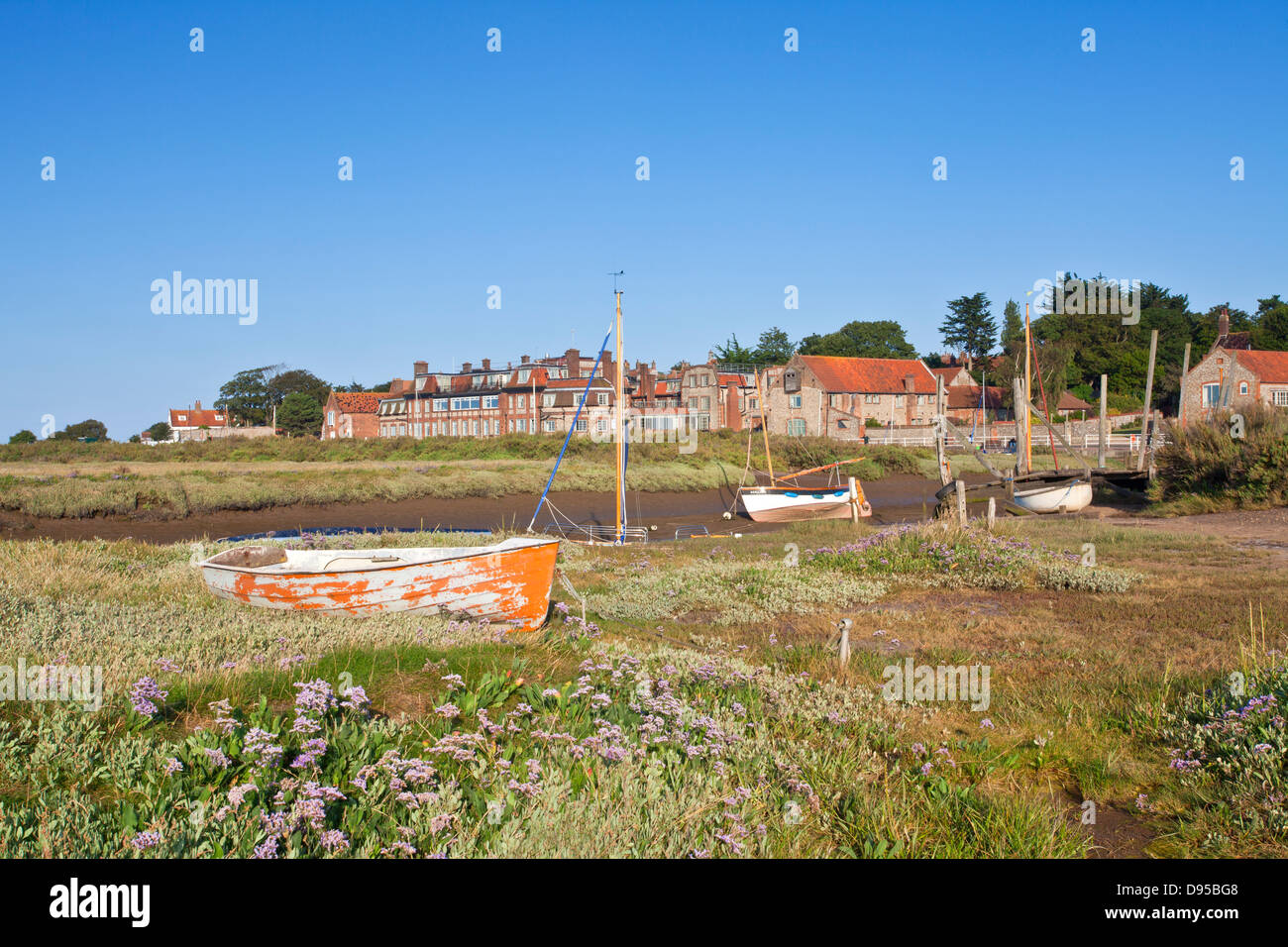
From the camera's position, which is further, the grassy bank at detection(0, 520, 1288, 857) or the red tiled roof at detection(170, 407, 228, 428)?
the red tiled roof at detection(170, 407, 228, 428)

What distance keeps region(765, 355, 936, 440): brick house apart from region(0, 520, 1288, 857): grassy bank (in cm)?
7520

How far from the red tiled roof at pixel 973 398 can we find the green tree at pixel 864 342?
32.0 meters

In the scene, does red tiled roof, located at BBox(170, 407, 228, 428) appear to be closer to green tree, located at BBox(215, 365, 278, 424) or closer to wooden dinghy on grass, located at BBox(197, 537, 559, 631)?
green tree, located at BBox(215, 365, 278, 424)

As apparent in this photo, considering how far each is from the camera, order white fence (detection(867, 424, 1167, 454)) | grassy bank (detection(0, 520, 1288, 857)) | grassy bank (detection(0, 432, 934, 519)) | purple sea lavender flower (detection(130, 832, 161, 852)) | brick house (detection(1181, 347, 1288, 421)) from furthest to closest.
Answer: brick house (detection(1181, 347, 1288, 421)), white fence (detection(867, 424, 1167, 454)), grassy bank (detection(0, 432, 934, 519)), grassy bank (detection(0, 520, 1288, 857)), purple sea lavender flower (detection(130, 832, 161, 852))

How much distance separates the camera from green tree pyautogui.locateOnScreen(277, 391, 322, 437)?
121 meters

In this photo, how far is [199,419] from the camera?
128 metres

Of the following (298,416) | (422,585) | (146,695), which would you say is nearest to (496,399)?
(298,416)

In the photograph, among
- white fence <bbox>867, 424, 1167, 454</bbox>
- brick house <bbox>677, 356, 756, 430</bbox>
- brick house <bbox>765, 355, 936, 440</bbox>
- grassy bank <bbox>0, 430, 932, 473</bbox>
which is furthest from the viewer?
brick house <bbox>677, 356, 756, 430</bbox>

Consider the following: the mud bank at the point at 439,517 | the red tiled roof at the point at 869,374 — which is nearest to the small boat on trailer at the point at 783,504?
the mud bank at the point at 439,517

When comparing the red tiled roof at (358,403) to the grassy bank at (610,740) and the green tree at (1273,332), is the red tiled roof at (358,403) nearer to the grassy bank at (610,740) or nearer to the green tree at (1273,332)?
the green tree at (1273,332)

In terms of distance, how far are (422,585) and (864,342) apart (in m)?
134

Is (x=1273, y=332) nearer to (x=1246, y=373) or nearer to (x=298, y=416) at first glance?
(x=1246, y=373)

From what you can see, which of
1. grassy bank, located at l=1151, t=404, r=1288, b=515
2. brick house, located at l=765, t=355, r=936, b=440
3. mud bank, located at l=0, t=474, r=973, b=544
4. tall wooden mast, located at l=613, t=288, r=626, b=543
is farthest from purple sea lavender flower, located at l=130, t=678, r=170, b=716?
brick house, located at l=765, t=355, r=936, b=440

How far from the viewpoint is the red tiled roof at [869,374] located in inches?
3467
